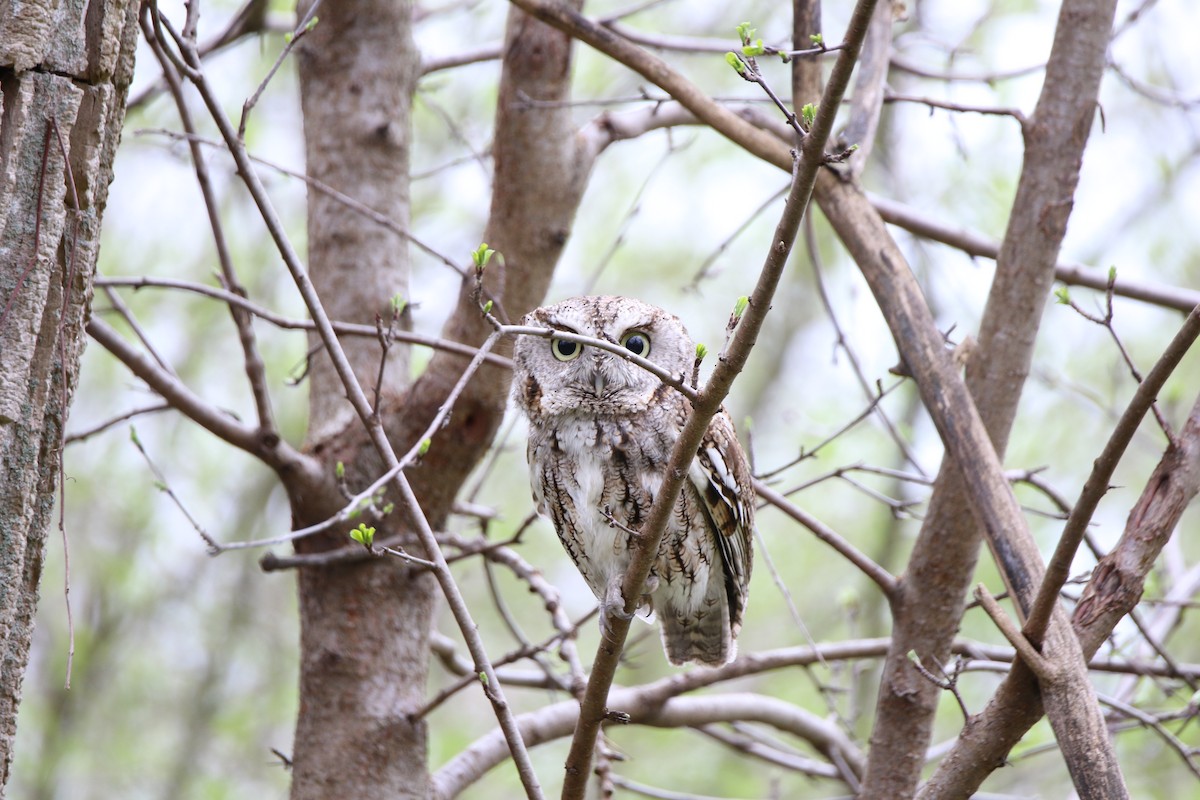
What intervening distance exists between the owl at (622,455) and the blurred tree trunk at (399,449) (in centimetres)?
32

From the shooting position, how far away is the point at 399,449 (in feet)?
10.3

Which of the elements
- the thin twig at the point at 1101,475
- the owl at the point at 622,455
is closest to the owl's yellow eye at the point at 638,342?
the owl at the point at 622,455

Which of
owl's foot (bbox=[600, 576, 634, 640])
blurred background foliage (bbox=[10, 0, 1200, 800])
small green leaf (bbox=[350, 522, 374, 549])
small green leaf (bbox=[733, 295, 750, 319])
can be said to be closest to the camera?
small green leaf (bbox=[733, 295, 750, 319])

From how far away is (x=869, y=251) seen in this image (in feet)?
8.64

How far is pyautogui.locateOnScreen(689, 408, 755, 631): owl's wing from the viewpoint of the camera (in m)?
2.66

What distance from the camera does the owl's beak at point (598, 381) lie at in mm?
2625

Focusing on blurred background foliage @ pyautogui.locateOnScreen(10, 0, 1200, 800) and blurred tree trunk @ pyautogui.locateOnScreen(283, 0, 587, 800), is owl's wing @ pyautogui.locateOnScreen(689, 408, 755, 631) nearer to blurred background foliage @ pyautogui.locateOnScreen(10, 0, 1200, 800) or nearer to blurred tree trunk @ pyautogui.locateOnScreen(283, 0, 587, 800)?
blurred tree trunk @ pyautogui.locateOnScreen(283, 0, 587, 800)

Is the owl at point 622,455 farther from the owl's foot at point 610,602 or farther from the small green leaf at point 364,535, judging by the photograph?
the small green leaf at point 364,535

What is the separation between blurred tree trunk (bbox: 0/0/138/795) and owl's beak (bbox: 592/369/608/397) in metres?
1.19

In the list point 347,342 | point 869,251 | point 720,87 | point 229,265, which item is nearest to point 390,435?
point 347,342

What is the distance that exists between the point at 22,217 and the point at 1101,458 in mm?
1760

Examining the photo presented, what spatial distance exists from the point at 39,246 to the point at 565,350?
4.25 ft

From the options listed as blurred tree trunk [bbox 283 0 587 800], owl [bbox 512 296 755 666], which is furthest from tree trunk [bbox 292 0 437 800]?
owl [bbox 512 296 755 666]

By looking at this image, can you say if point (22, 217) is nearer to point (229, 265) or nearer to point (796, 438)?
point (229, 265)
